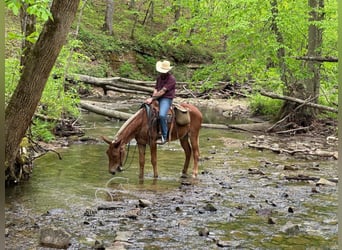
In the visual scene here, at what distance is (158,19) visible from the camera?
43625 millimetres

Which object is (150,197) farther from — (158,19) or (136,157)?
(158,19)

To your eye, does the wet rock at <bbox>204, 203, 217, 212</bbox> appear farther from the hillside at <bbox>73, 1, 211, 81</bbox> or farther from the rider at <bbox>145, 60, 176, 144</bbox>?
the hillside at <bbox>73, 1, 211, 81</bbox>

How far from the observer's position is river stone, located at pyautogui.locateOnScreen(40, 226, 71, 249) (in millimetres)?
5188

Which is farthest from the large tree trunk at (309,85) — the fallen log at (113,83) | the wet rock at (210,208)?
the wet rock at (210,208)

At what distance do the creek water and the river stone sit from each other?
0.10 m

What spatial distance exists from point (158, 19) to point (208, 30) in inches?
993

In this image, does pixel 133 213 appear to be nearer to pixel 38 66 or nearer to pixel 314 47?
pixel 38 66

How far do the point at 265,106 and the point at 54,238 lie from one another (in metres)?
15.6

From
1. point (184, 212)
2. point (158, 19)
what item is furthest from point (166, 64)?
point (158, 19)

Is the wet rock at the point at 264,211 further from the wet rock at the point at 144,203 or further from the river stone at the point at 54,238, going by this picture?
the river stone at the point at 54,238

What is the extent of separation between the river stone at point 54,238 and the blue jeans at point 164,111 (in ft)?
14.3

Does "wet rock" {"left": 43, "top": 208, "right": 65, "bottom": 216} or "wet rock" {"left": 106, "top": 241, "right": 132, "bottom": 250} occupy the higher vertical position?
"wet rock" {"left": 106, "top": 241, "right": 132, "bottom": 250}

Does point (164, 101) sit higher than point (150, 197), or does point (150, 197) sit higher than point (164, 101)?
point (164, 101)

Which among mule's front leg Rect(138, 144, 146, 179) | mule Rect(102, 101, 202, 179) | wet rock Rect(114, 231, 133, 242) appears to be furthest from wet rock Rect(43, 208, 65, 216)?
mule's front leg Rect(138, 144, 146, 179)
